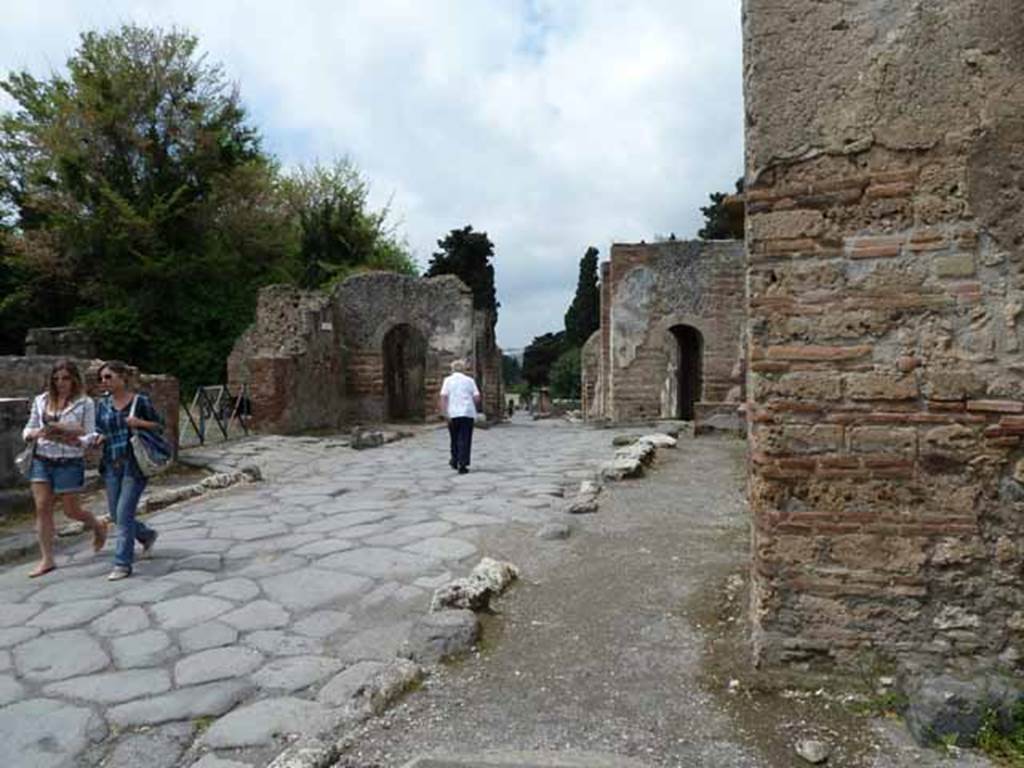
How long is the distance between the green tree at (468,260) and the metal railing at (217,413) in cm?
2100

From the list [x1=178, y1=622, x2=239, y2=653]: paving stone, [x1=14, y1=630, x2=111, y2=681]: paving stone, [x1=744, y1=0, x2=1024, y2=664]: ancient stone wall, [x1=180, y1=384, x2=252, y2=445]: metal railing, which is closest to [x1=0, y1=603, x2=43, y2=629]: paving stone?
[x1=14, y1=630, x2=111, y2=681]: paving stone

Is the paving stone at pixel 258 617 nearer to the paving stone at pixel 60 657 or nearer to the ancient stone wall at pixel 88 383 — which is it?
the paving stone at pixel 60 657

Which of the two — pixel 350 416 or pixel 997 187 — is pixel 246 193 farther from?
pixel 997 187

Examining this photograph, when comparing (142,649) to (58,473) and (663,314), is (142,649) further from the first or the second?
(663,314)

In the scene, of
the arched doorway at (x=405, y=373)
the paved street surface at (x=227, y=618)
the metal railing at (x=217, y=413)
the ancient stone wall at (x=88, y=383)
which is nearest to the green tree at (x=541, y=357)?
the arched doorway at (x=405, y=373)

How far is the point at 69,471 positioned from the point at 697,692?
13.8 ft

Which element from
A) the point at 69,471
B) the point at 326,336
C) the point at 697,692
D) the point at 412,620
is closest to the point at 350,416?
the point at 326,336

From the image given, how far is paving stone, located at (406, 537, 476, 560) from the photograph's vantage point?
5215 mm

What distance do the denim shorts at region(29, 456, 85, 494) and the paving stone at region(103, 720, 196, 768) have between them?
9.27 ft

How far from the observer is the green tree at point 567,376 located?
1747 inches

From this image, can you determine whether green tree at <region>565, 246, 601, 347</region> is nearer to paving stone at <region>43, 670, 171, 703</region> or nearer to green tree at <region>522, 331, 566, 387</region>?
green tree at <region>522, 331, 566, 387</region>

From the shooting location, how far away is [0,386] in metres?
10.3

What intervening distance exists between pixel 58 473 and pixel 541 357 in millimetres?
47098

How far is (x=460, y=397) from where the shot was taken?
9.09m
